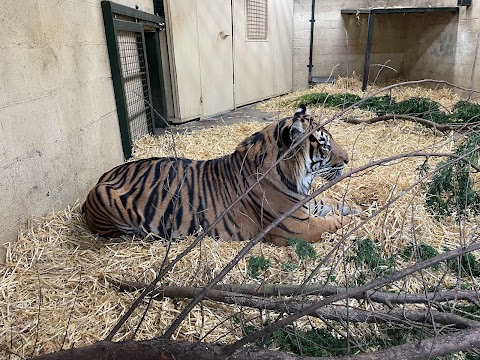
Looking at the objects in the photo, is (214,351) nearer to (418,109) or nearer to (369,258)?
(369,258)

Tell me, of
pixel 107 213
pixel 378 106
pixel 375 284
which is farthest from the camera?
A: pixel 378 106

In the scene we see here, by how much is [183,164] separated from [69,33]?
1.44 m

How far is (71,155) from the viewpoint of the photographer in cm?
299

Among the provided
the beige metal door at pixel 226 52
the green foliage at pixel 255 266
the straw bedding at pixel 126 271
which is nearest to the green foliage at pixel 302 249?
the straw bedding at pixel 126 271

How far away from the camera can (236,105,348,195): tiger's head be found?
8.29 ft

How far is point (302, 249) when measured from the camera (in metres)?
2.39

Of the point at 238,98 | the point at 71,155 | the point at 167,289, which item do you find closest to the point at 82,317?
the point at 167,289

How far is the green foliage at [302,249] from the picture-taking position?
2.34m

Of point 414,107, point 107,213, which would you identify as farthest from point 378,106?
point 107,213

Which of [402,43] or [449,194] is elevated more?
[402,43]

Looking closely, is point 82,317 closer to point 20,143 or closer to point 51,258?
point 51,258

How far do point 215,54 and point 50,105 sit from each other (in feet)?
15.3

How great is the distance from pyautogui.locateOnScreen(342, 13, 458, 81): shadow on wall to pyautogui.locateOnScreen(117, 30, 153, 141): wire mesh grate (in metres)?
5.46

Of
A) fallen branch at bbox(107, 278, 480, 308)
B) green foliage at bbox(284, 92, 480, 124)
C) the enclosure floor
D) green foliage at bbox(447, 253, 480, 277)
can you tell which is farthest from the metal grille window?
fallen branch at bbox(107, 278, 480, 308)
